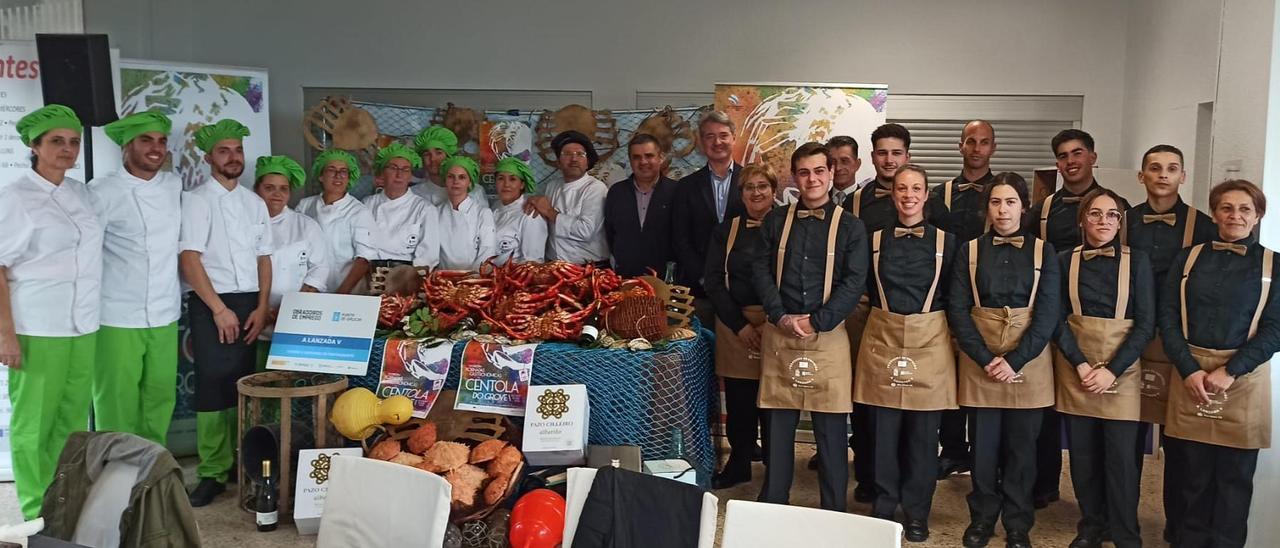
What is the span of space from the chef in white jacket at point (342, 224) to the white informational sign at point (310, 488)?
1.26 meters

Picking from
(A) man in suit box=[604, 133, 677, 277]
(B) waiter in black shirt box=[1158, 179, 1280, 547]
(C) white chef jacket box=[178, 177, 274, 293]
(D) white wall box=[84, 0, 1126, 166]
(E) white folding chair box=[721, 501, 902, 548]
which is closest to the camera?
(E) white folding chair box=[721, 501, 902, 548]

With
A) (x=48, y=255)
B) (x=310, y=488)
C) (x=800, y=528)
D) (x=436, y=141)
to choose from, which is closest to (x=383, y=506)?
(x=800, y=528)

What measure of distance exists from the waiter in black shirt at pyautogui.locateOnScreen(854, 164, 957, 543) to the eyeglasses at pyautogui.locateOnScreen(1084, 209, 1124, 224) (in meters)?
0.51

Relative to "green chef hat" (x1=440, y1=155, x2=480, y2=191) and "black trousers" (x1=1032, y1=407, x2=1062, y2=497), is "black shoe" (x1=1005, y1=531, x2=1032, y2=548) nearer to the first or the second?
"black trousers" (x1=1032, y1=407, x2=1062, y2=497)

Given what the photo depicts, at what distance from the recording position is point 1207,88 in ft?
17.3

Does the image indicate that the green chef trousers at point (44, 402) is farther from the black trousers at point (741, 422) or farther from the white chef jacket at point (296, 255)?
the black trousers at point (741, 422)

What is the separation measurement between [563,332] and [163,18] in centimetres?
437

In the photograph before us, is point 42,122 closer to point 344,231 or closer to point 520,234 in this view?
point 344,231

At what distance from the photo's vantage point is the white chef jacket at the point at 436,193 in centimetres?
555

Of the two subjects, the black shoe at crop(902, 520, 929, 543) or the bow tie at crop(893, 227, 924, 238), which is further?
the black shoe at crop(902, 520, 929, 543)

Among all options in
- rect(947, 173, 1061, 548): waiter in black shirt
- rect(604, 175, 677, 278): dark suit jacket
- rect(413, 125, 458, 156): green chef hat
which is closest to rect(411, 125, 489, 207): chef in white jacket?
rect(413, 125, 458, 156): green chef hat

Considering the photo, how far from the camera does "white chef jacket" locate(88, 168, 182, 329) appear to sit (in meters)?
4.30

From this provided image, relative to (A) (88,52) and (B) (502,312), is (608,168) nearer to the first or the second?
(B) (502,312)

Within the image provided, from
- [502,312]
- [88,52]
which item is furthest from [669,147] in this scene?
[88,52]
